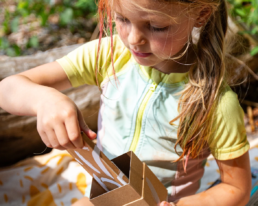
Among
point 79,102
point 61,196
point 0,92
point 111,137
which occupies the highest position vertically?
point 0,92

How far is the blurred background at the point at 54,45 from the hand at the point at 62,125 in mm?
572

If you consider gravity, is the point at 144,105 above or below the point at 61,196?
above

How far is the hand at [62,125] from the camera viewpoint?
699mm

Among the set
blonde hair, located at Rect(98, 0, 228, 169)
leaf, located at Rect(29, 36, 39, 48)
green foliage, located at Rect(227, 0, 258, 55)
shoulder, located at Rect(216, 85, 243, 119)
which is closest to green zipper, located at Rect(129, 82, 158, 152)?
blonde hair, located at Rect(98, 0, 228, 169)

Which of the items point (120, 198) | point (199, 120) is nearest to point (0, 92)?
point (120, 198)

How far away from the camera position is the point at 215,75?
3.17 ft

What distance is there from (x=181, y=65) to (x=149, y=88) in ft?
0.46

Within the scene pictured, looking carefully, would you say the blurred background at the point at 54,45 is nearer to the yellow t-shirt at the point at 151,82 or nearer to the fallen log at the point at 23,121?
the fallen log at the point at 23,121

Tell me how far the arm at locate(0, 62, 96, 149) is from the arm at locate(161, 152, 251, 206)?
0.52 meters

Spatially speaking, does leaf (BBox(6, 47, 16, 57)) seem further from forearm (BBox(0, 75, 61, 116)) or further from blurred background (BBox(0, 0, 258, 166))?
forearm (BBox(0, 75, 61, 116))

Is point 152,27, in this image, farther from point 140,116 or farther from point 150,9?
point 140,116

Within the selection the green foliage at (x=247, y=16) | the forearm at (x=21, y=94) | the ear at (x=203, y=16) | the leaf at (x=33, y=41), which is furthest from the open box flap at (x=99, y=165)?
the leaf at (x=33, y=41)

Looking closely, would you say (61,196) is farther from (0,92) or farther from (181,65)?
(181,65)

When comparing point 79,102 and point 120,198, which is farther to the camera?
point 79,102
